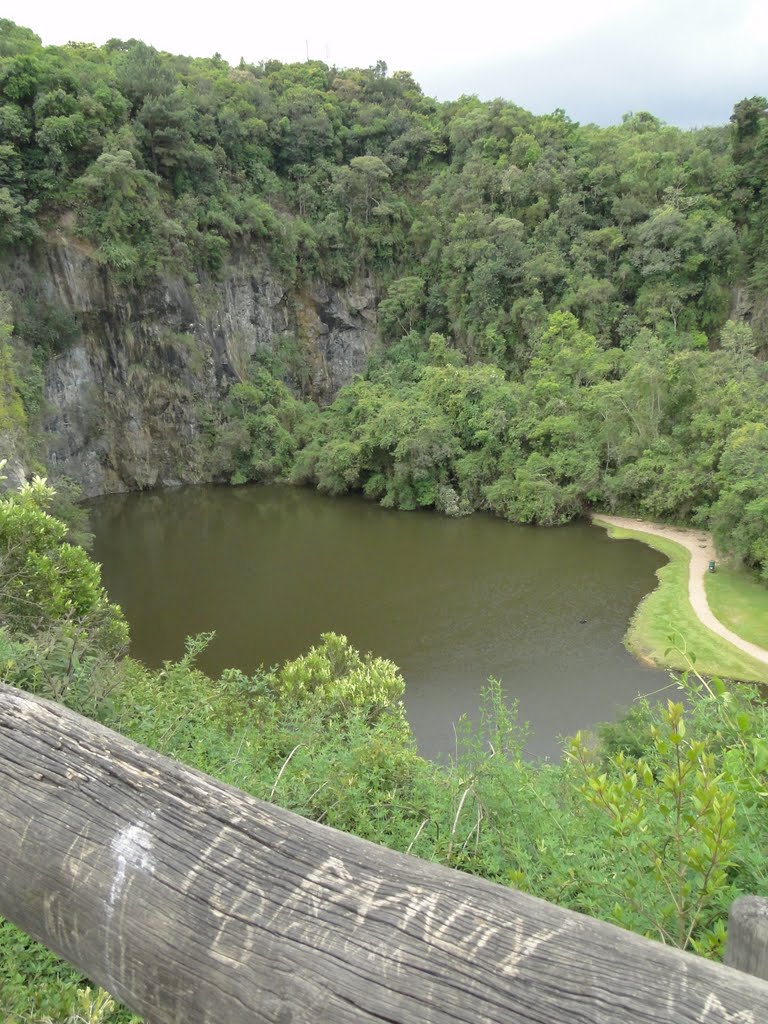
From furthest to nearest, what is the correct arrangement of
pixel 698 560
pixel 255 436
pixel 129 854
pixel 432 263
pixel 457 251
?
pixel 432 263 → pixel 457 251 → pixel 255 436 → pixel 698 560 → pixel 129 854

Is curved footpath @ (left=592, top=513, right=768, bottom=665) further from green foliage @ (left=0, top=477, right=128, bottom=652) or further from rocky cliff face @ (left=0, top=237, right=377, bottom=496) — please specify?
rocky cliff face @ (left=0, top=237, right=377, bottom=496)

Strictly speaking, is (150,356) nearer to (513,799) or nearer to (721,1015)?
(513,799)

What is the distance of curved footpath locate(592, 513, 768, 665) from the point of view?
16.3 metres

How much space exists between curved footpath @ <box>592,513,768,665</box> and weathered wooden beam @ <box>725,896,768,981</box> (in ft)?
53.9

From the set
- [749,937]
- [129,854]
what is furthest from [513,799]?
[129,854]

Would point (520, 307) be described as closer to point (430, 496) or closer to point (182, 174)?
point (430, 496)

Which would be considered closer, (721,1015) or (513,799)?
(721,1015)

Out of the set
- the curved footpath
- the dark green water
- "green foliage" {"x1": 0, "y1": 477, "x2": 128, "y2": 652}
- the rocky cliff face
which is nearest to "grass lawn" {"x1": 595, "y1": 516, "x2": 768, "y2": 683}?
the curved footpath

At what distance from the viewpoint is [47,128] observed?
93.2ft

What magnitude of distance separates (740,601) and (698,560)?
3.39m

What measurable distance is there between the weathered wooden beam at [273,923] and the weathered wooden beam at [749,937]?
0.14 m

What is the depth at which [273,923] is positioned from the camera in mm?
884

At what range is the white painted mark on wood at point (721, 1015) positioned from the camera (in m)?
0.72

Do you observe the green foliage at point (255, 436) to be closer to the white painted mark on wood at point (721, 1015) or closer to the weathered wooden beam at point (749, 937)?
the weathered wooden beam at point (749, 937)
